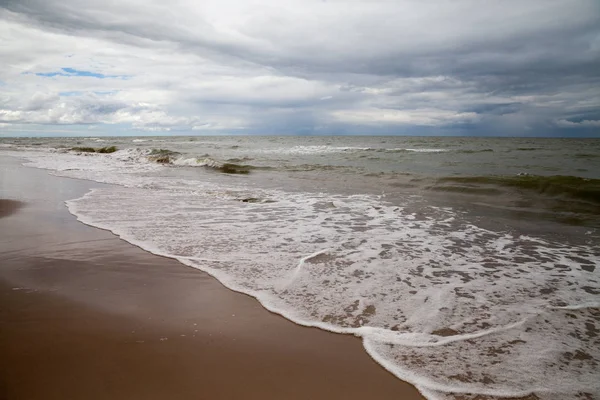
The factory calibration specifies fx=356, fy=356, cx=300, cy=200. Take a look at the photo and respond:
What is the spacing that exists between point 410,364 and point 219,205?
6974mm

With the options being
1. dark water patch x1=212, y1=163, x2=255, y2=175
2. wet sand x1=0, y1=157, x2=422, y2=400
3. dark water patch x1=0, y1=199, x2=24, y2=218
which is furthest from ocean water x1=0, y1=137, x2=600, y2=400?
dark water patch x1=212, y1=163, x2=255, y2=175

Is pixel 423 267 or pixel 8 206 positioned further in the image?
pixel 8 206

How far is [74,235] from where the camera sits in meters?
5.73

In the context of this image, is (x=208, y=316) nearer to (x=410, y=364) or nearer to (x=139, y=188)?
(x=410, y=364)

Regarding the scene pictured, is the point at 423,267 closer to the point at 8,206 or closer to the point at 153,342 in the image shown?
the point at 153,342

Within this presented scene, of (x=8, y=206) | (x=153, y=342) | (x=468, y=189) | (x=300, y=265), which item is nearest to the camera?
Result: (x=153, y=342)

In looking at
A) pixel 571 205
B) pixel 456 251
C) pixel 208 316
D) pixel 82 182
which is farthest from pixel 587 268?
pixel 82 182

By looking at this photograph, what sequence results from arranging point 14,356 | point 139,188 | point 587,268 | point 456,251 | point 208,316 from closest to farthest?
point 14,356, point 208,316, point 587,268, point 456,251, point 139,188

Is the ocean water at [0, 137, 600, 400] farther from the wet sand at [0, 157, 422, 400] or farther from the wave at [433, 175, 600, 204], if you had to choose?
the wet sand at [0, 157, 422, 400]

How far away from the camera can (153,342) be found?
2.81 metres

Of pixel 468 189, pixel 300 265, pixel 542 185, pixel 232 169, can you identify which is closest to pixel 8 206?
pixel 300 265

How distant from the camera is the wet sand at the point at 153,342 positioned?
2.31 meters

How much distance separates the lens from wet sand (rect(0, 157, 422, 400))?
90.8 inches

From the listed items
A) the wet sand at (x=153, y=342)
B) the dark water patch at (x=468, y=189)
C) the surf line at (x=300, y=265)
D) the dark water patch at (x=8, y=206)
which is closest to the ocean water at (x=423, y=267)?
the surf line at (x=300, y=265)
